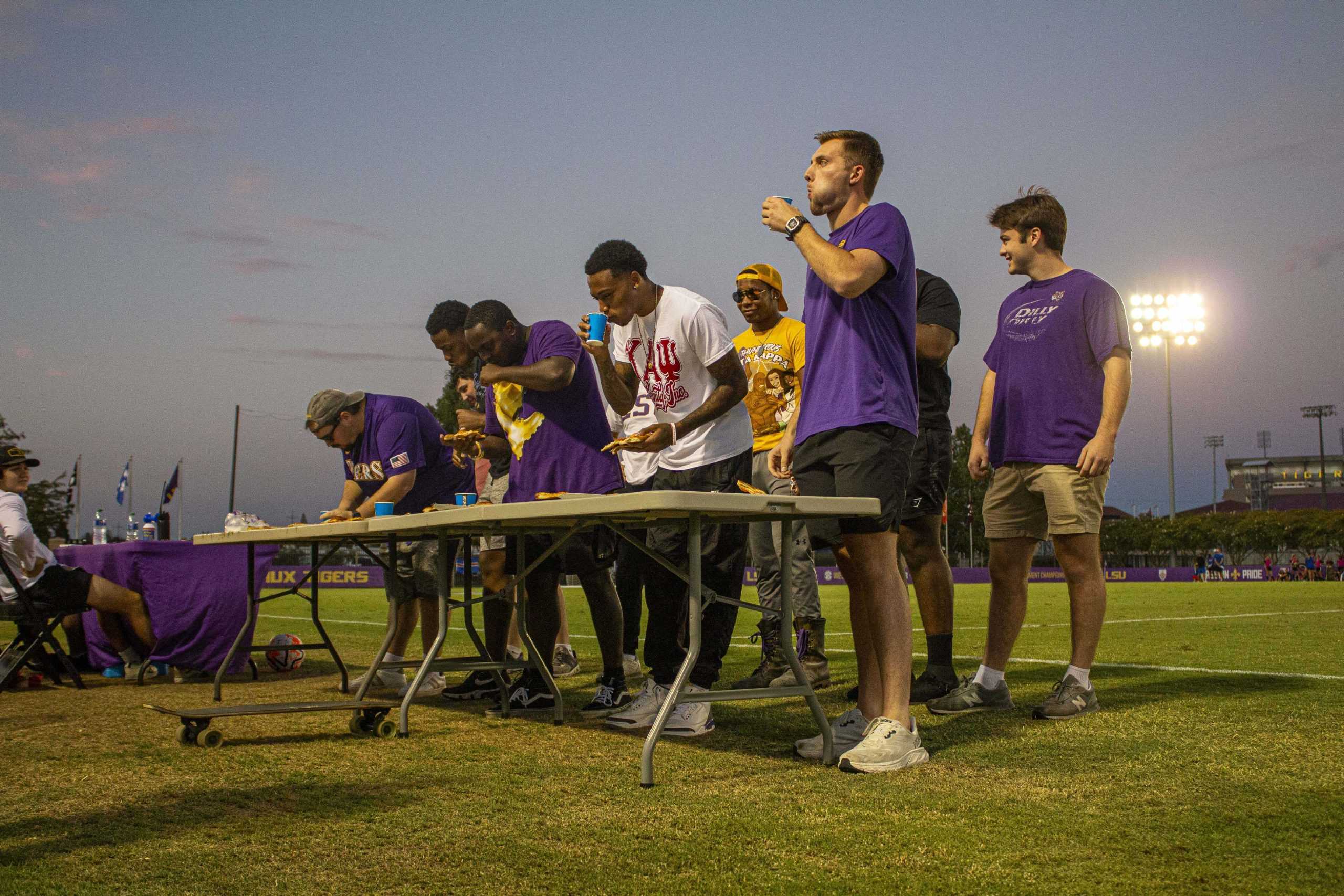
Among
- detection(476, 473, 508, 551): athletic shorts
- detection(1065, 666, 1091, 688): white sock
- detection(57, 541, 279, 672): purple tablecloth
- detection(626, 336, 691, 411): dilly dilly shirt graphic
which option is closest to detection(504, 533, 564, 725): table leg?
detection(476, 473, 508, 551): athletic shorts

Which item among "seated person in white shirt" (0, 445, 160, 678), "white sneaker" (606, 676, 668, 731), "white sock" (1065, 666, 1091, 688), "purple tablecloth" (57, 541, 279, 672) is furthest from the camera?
"purple tablecloth" (57, 541, 279, 672)

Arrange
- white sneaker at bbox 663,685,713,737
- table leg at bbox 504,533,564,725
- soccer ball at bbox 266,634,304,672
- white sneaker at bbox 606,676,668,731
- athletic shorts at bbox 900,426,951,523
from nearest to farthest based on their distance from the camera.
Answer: white sneaker at bbox 663,685,713,737, white sneaker at bbox 606,676,668,731, table leg at bbox 504,533,564,725, athletic shorts at bbox 900,426,951,523, soccer ball at bbox 266,634,304,672

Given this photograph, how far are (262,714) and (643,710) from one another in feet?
5.49

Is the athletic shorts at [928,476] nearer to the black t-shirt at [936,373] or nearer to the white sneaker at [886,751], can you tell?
the black t-shirt at [936,373]

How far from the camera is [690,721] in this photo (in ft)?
12.8

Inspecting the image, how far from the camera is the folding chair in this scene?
231 inches

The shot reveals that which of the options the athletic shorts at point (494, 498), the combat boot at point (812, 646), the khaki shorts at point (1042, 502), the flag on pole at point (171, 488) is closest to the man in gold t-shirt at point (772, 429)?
the combat boot at point (812, 646)

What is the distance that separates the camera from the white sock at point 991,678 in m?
4.46

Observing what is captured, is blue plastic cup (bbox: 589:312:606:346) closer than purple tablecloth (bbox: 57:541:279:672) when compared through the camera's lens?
Yes

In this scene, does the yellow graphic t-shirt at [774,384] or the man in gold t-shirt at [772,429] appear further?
the yellow graphic t-shirt at [774,384]

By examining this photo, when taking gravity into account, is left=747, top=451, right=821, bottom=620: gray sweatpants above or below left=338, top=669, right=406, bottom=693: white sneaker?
above

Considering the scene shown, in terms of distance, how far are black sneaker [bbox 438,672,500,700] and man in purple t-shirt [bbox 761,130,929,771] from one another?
244 cm

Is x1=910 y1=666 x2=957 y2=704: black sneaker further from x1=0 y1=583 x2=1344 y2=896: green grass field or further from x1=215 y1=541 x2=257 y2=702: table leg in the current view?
x1=215 y1=541 x2=257 y2=702: table leg

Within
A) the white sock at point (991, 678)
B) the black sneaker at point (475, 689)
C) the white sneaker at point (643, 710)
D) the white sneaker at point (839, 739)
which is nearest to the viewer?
the white sneaker at point (839, 739)
